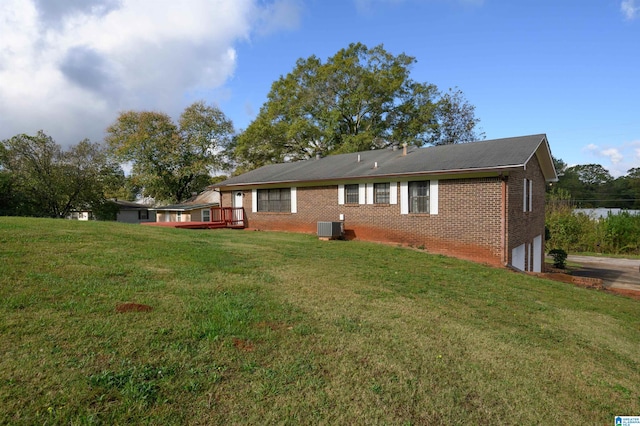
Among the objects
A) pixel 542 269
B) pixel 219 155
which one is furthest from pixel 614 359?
pixel 219 155

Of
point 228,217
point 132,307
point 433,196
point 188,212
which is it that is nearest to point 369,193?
point 433,196

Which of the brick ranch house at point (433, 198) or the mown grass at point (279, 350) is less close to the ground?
the brick ranch house at point (433, 198)

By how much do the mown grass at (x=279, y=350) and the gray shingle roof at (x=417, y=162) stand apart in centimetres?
620

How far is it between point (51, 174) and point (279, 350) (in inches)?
1529

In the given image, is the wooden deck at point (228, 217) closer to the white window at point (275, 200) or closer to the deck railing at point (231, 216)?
the deck railing at point (231, 216)

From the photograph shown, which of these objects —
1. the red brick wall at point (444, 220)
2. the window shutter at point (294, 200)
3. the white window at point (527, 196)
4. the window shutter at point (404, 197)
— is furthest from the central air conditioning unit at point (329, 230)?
the white window at point (527, 196)

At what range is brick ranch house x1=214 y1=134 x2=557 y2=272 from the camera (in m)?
11.6

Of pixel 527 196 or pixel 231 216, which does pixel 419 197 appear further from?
pixel 231 216

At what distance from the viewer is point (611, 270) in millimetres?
17922

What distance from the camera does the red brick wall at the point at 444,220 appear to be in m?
11.6

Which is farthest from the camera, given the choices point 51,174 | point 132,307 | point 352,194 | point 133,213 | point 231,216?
point 133,213

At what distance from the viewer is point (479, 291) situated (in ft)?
23.8

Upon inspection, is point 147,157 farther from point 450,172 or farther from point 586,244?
point 586,244

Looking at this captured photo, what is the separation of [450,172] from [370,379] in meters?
9.97
